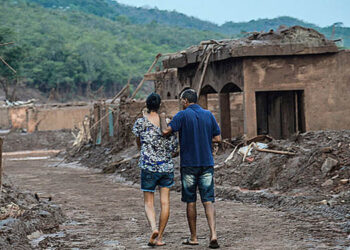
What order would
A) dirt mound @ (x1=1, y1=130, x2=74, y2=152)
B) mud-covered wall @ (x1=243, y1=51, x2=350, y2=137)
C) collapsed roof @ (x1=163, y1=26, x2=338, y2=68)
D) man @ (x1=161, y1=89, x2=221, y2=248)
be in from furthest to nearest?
1. dirt mound @ (x1=1, y1=130, x2=74, y2=152)
2. mud-covered wall @ (x1=243, y1=51, x2=350, y2=137)
3. collapsed roof @ (x1=163, y1=26, x2=338, y2=68)
4. man @ (x1=161, y1=89, x2=221, y2=248)

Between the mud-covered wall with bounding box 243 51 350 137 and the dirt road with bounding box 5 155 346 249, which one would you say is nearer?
the dirt road with bounding box 5 155 346 249

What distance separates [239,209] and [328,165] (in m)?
2.34

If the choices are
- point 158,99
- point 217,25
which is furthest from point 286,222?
point 217,25

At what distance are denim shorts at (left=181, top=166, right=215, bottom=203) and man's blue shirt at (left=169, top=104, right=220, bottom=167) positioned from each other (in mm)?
78

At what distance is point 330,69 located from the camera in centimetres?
1609

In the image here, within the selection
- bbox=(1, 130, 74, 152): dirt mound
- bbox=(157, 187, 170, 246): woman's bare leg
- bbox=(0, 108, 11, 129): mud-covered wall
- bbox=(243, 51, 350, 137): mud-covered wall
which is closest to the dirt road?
bbox=(157, 187, 170, 246): woman's bare leg

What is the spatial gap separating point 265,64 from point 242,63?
65cm

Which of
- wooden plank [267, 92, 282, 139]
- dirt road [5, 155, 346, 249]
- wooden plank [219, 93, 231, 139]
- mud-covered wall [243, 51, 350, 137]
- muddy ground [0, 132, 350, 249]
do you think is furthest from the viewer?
wooden plank [267, 92, 282, 139]

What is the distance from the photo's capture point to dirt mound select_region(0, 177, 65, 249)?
7770 mm

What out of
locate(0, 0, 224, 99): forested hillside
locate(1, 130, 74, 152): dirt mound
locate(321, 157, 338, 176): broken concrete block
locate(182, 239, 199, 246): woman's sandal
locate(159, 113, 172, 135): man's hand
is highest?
locate(0, 0, 224, 99): forested hillside

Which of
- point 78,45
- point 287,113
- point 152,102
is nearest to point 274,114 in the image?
point 287,113

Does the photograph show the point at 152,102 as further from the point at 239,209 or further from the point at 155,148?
the point at 239,209

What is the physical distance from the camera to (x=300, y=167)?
12.5 meters

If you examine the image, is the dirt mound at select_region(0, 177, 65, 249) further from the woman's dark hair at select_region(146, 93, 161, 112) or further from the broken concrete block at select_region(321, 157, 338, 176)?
the broken concrete block at select_region(321, 157, 338, 176)
